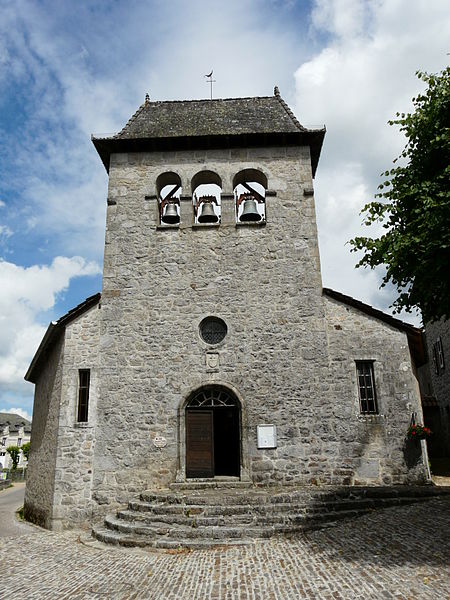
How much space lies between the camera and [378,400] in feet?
37.7

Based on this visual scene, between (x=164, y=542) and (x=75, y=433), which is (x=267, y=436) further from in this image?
(x=75, y=433)

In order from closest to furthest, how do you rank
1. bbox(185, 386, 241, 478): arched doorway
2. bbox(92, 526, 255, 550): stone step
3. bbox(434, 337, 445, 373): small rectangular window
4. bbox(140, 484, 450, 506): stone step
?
1. bbox(92, 526, 255, 550): stone step
2. bbox(140, 484, 450, 506): stone step
3. bbox(185, 386, 241, 478): arched doorway
4. bbox(434, 337, 445, 373): small rectangular window

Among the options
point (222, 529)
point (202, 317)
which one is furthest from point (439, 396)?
point (222, 529)

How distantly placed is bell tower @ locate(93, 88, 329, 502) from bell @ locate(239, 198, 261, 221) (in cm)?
4

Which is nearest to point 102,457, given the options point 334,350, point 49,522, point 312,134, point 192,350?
point 49,522

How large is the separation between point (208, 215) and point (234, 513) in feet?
25.7

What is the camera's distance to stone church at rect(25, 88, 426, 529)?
440 inches

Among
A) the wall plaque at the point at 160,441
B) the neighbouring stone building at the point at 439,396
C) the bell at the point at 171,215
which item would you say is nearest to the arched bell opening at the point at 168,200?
the bell at the point at 171,215

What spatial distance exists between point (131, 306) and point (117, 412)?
2804mm

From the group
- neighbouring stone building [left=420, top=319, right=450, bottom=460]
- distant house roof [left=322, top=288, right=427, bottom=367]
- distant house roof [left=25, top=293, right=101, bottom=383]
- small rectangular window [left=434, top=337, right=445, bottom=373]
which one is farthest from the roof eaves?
small rectangular window [left=434, top=337, right=445, bottom=373]

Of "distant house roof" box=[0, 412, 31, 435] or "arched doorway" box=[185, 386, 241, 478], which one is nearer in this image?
"arched doorway" box=[185, 386, 241, 478]

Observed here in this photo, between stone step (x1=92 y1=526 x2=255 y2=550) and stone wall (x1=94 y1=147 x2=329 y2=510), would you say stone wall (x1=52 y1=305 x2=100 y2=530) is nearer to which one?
stone wall (x1=94 y1=147 x2=329 y2=510)

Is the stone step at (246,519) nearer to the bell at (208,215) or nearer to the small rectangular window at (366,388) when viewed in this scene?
the small rectangular window at (366,388)

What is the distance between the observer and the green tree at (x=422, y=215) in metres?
8.02
